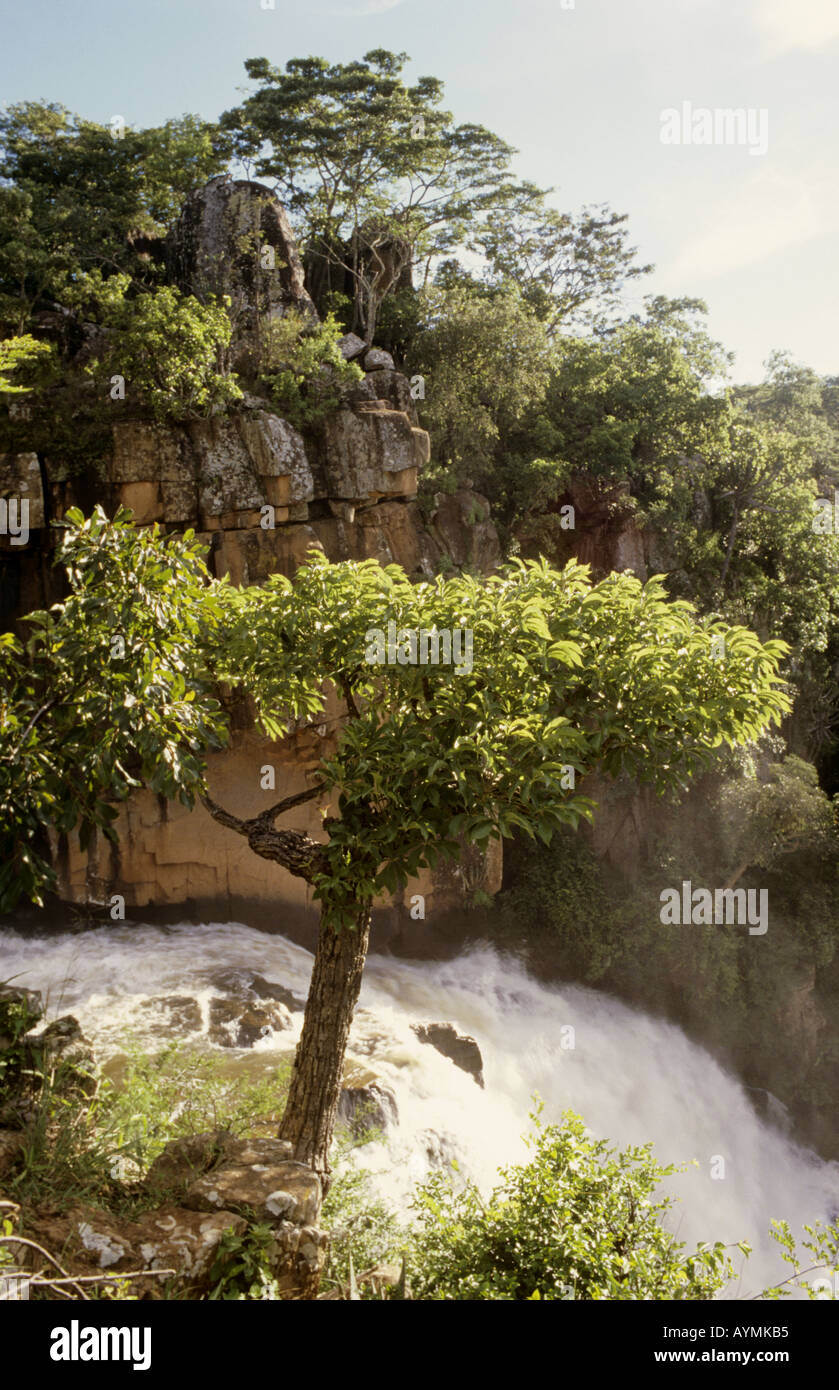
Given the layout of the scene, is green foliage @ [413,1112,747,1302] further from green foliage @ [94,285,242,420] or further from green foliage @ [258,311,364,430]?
green foliage @ [258,311,364,430]

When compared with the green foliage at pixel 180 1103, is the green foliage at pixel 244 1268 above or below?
above

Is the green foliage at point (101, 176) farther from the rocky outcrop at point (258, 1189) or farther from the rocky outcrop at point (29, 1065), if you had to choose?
the rocky outcrop at point (258, 1189)

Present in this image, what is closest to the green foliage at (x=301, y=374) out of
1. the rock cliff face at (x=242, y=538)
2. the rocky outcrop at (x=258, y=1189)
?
the rock cliff face at (x=242, y=538)

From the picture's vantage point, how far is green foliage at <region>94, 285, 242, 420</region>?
14484 mm

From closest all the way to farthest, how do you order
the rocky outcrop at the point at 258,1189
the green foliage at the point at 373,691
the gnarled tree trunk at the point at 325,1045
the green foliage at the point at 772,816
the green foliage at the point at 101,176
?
the rocky outcrop at the point at 258,1189 < the green foliage at the point at 373,691 < the gnarled tree trunk at the point at 325,1045 < the green foliage at the point at 772,816 < the green foliage at the point at 101,176

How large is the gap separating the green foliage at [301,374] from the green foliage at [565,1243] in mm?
13147

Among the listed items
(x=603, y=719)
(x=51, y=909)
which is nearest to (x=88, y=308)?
(x=51, y=909)

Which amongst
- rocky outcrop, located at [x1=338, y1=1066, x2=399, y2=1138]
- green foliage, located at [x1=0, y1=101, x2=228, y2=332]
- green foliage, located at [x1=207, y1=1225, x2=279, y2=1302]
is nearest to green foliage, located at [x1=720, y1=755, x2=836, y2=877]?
rocky outcrop, located at [x1=338, y1=1066, x2=399, y2=1138]

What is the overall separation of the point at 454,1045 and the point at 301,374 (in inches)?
461

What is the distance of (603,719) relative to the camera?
21.4 ft

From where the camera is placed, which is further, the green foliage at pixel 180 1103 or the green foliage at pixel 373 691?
the green foliage at pixel 180 1103

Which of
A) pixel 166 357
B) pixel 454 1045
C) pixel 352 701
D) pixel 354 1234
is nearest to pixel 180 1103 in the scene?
pixel 354 1234

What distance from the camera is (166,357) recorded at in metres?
14.5

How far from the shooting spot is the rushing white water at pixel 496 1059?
11703mm
